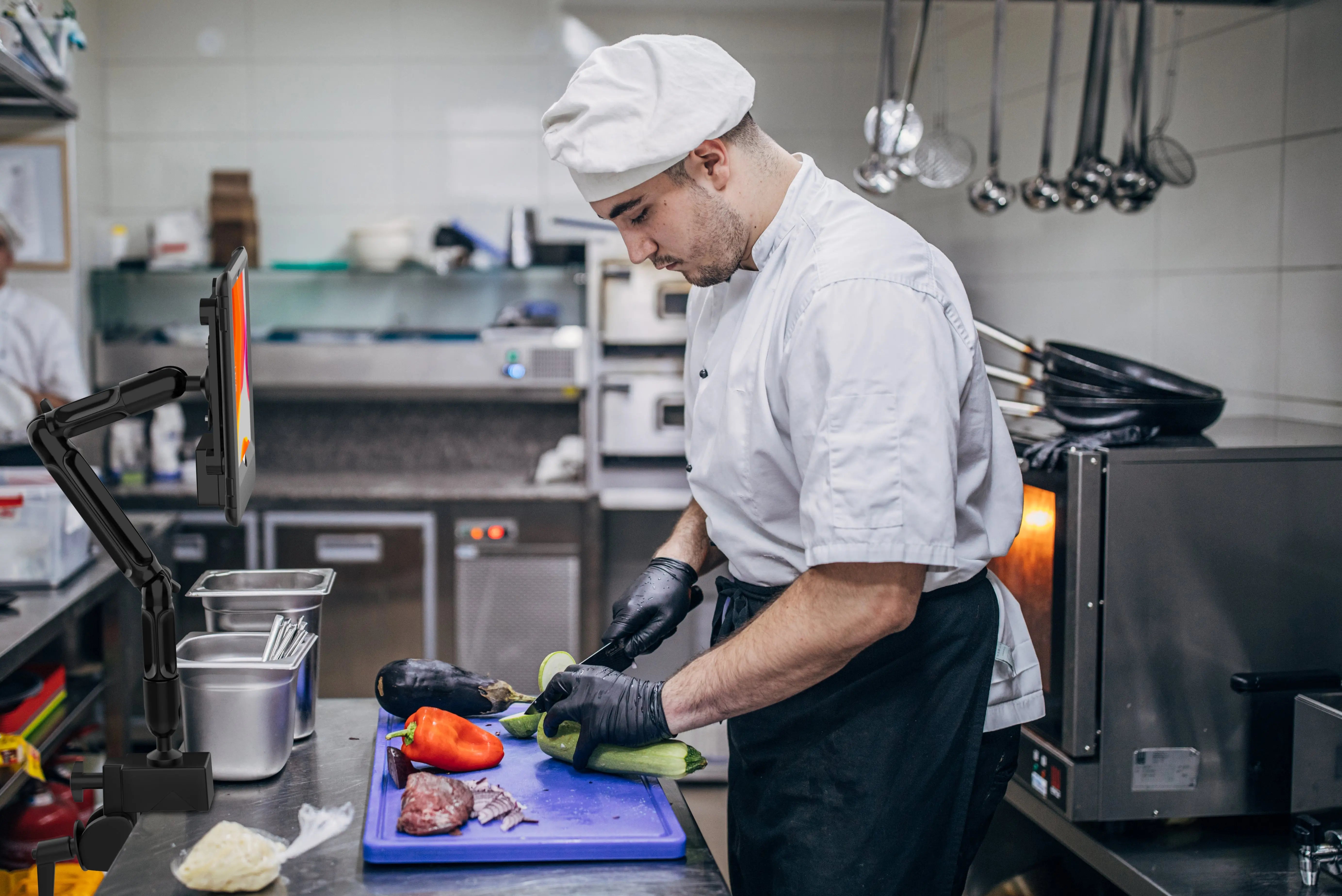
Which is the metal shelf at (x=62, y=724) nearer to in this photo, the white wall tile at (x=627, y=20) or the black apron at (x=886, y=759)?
the black apron at (x=886, y=759)

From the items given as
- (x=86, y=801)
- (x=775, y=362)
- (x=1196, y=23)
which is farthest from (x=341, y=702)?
(x=1196, y=23)

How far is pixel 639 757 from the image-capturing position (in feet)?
4.20

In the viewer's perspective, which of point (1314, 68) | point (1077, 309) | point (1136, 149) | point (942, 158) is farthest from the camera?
point (1077, 309)

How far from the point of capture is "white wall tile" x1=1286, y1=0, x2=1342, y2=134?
6.68 ft

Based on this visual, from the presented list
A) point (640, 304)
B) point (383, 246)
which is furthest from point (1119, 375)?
point (383, 246)

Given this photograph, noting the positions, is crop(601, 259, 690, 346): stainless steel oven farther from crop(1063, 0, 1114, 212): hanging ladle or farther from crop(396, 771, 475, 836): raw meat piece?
crop(396, 771, 475, 836): raw meat piece

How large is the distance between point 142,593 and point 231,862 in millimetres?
316

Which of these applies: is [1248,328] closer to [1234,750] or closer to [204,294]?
[1234,750]

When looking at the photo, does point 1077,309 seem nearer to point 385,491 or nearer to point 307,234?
point 385,491

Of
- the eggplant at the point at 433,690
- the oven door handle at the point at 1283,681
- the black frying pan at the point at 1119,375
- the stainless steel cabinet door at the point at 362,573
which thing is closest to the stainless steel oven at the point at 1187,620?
the oven door handle at the point at 1283,681

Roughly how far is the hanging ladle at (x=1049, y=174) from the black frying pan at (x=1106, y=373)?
85 centimetres

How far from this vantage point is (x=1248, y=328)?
2.29 meters

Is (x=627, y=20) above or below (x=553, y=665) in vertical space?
above

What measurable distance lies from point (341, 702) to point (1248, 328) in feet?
6.55
